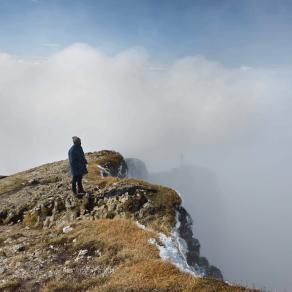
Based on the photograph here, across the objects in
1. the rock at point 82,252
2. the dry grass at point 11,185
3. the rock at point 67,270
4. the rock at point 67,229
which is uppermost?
the dry grass at point 11,185

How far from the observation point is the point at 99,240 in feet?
79.8

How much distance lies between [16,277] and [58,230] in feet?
25.3

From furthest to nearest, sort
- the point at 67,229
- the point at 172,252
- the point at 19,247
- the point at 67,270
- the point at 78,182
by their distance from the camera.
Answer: the point at 78,182
the point at 67,229
the point at 19,247
the point at 172,252
the point at 67,270

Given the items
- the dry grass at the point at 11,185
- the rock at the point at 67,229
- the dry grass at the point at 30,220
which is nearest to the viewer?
the rock at the point at 67,229

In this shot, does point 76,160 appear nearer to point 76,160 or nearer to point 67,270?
point 76,160

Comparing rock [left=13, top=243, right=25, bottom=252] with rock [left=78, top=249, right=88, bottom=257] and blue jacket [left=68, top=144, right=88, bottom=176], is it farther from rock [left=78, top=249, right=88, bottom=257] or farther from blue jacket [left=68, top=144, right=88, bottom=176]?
blue jacket [left=68, top=144, right=88, bottom=176]

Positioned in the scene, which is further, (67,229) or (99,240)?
(67,229)

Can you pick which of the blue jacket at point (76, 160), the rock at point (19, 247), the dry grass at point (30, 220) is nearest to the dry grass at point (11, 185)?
the dry grass at point (30, 220)

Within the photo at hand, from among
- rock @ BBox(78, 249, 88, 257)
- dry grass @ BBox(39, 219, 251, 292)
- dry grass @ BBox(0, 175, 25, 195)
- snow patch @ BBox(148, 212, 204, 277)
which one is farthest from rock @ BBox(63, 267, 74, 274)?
dry grass @ BBox(0, 175, 25, 195)

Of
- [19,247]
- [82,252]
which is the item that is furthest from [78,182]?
[82,252]

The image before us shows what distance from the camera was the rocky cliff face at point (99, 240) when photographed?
19.0 meters

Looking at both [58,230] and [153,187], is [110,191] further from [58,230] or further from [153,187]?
[58,230]

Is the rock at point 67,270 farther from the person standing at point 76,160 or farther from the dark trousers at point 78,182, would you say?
the dark trousers at point 78,182

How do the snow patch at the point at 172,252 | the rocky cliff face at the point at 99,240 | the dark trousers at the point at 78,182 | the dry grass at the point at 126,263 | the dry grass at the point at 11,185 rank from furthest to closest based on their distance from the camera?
the dry grass at the point at 11,185 → the dark trousers at the point at 78,182 → the snow patch at the point at 172,252 → the rocky cliff face at the point at 99,240 → the dry grass at the point at 126,263
